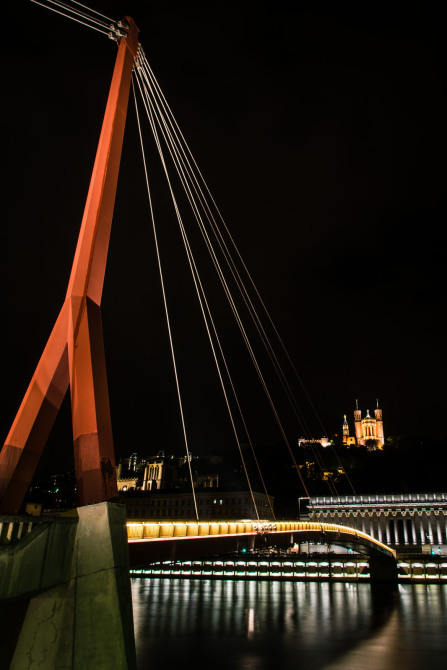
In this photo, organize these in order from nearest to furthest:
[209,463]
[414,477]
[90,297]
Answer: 1. [90,297]
2. [414,477]
3. [209,463]

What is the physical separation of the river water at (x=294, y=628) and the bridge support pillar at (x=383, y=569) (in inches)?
60.9

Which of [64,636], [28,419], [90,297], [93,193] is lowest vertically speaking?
[64,636]

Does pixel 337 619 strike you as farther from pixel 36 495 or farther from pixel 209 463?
pixel 209 463

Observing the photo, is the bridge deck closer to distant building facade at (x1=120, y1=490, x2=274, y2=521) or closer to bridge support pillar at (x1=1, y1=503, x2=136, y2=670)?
bridge support pillar at (x1=1, y1=503, x2=136, y2=670)

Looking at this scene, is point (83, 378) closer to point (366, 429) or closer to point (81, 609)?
point (81, 609)

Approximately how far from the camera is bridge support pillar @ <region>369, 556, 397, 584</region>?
53.9 metres

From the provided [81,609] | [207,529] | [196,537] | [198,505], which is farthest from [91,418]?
[198,505]

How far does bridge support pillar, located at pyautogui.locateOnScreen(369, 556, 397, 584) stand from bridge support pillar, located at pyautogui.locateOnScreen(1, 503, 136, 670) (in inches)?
2047

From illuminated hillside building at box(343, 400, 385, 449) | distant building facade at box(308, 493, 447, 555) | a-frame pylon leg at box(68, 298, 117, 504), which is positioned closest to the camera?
a-frame pylon leg at box(68, 298, 117, 504)

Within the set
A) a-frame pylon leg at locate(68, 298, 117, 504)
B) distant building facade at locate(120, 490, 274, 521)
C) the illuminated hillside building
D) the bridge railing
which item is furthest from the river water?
the illuminated hillside building

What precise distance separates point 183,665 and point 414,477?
9085cm

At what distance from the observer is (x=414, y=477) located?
10706 centimetres

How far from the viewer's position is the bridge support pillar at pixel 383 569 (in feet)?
177

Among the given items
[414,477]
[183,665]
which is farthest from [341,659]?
[414,477]
